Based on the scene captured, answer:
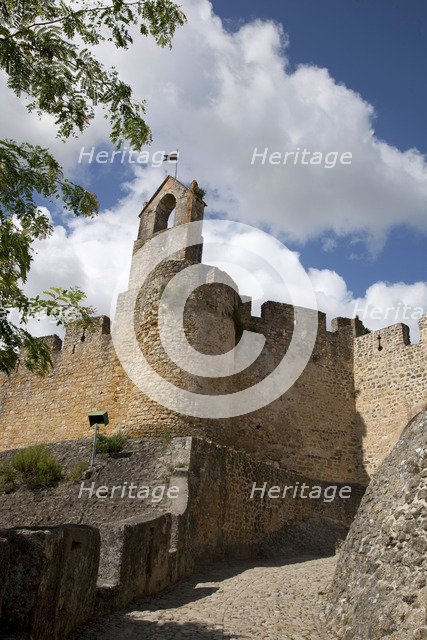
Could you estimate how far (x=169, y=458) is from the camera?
1112cm

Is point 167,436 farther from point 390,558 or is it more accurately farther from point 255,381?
point 390,558

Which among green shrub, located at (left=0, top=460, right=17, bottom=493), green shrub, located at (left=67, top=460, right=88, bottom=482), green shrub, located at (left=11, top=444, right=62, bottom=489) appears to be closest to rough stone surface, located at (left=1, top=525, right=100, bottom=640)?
green shrub, located at (left=67, top=460, right=88, bottom=482)

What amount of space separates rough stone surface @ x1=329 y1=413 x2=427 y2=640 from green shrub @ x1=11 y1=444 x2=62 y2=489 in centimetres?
681

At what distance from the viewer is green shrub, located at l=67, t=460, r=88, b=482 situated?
11.4 meters

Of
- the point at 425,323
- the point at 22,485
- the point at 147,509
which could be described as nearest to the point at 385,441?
the point at 425,323

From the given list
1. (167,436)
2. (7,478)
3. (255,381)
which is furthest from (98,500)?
→ (255,381)

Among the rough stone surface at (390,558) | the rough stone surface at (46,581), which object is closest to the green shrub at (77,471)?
the rough stone surface at (46,581)

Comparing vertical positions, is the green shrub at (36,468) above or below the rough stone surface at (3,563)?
above

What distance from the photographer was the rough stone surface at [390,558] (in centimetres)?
506

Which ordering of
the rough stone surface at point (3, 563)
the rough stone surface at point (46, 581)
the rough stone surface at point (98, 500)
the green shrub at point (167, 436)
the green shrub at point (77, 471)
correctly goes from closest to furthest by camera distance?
1. the rough stone surface at point (3, 563)
2. the rough stone surface at point (46, 581)
3. the rough stone surface at point (98, 500)
4. the green shrub at point (77, 471)
5. the green shrub at point (167, 436)

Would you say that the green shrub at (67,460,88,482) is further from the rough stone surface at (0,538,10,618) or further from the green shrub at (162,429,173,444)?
the rough stone surface at (0,538,10,618)

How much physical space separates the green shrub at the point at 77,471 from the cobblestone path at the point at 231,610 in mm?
3115

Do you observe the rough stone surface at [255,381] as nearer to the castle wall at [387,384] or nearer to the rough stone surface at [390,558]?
the castle wall at [387,384]

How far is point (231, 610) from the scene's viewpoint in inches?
284
